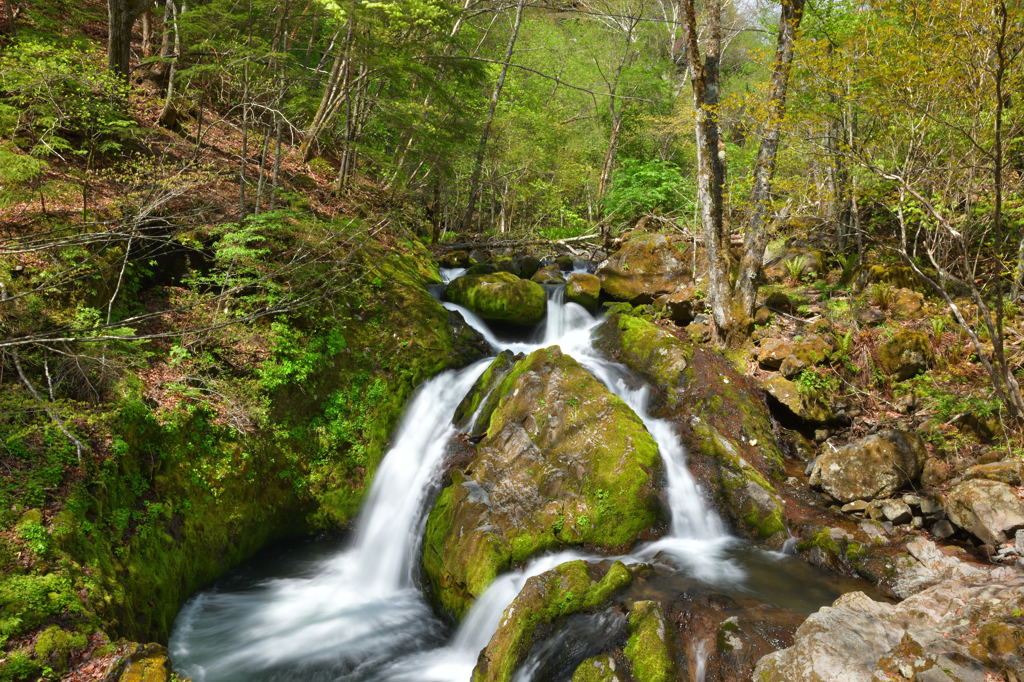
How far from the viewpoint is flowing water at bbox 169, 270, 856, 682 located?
5523 millimetres

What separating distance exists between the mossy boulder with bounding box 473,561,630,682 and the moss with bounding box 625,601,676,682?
0.53 m

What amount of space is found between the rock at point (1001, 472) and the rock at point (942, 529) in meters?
0.79

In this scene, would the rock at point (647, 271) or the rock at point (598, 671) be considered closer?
the rock at point (598, 671)

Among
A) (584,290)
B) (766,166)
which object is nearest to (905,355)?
(766,166)

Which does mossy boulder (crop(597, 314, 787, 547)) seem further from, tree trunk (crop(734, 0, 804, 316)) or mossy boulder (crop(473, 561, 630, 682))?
mossy boulder (crop(473, 561, 630, 682))

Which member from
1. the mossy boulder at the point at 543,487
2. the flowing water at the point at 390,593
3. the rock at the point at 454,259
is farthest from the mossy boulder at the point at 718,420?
the rock at the point at 454,259

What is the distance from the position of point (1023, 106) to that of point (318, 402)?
10294mm

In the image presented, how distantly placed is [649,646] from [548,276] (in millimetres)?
10830

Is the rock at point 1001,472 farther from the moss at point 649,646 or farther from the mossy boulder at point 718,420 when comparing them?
the moss at point 649,646

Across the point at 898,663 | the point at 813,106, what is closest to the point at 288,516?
the point at 898,663

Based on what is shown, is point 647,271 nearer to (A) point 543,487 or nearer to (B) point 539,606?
(A) point 543,487

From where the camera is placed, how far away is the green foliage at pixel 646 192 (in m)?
17.6

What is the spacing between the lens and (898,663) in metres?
3.61

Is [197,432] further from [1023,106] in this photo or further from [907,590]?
[1023,106]
